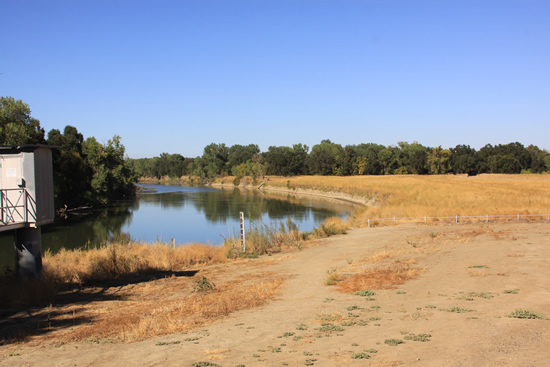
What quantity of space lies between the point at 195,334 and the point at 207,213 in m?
42.7

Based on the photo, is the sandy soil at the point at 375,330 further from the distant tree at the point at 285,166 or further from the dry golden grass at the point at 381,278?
the distant tree at the point at 285,166

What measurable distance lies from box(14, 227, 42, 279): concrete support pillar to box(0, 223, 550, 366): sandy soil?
4.33m

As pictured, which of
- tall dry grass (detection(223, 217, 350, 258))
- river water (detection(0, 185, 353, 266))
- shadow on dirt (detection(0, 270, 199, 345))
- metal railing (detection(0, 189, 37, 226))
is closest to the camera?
shadow on dirt (detection(0, 270, 199, 345))

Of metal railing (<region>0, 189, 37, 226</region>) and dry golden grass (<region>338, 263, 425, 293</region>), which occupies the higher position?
metal railing (<region>0, 189, 37, 226</region>)

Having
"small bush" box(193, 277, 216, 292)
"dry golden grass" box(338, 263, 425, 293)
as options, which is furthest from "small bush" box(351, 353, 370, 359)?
"small bush" box(193, 277, 216, 292)

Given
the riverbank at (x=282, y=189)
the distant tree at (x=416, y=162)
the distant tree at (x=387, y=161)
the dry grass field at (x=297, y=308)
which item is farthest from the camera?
the distant tree at (x=387, y=161)

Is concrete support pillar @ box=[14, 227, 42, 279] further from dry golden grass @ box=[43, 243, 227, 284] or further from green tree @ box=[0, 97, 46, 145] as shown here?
green tree @ box=[0, 97, 46, 145]

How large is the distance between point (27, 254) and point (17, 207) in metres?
1.62

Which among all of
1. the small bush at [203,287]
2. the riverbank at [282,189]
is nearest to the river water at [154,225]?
the riverbank at [282,189]

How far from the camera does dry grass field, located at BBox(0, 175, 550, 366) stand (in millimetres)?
6691

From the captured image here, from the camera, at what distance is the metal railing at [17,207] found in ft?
41.9

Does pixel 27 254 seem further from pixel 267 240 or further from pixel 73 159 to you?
pixel 73 159

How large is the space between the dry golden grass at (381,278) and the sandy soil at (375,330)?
31 centimetres

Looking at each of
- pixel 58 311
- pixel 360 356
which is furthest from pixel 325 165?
pixel 360 356
